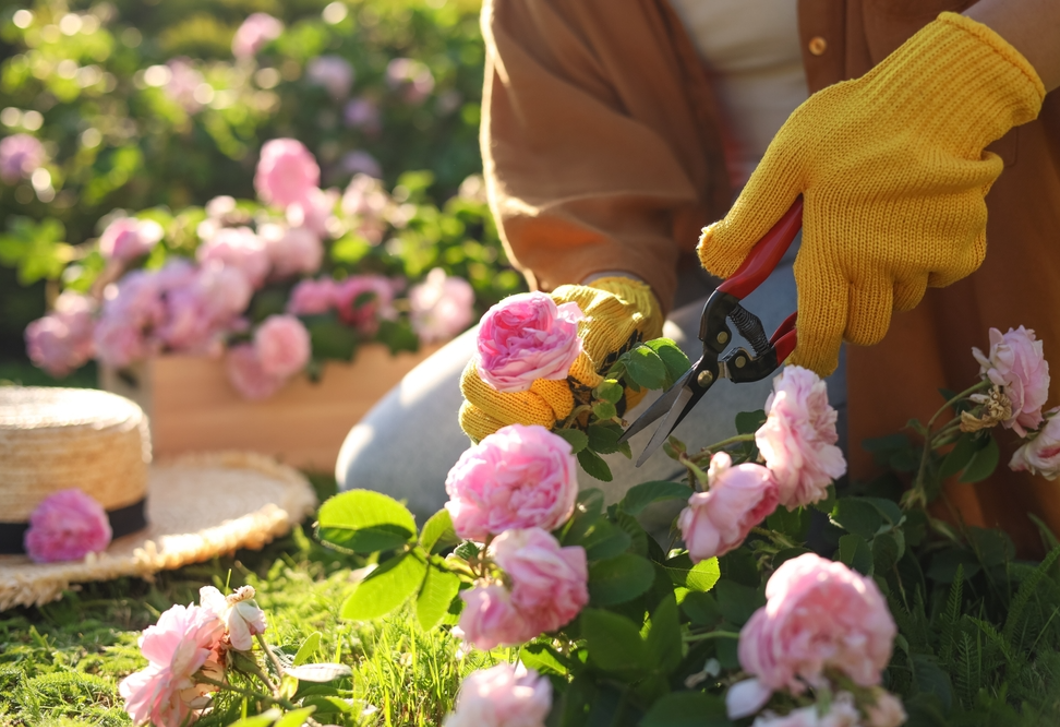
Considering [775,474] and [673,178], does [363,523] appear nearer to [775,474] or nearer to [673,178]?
[775,474]

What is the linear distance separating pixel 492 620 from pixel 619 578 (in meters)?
0.12

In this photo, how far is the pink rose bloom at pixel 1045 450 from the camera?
101 cm

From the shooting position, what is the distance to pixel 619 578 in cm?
76

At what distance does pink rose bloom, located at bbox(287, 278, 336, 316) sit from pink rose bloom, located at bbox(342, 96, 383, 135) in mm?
1136

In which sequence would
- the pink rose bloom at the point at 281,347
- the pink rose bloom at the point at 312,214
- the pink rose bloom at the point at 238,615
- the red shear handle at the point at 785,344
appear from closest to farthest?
the pink rose bloom at the point at 238,615
the red shear handle at the point at 785,344
the pink rose bloom at the point at 281,347
the pink rose bloom at the point at 312,214

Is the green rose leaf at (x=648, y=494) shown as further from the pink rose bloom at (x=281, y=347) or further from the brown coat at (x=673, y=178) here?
the pink rose bloom at (x=281, y=347)

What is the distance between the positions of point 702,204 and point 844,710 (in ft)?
3.10

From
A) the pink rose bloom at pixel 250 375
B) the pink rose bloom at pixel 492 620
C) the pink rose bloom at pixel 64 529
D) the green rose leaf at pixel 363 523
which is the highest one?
the green rose leaf at pixel 363 523

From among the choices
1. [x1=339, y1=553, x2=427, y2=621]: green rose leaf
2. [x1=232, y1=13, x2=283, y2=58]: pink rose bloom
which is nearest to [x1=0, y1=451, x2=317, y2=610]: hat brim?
[x1=339, y1=553, x2=427, y2=621]: green rose leaf

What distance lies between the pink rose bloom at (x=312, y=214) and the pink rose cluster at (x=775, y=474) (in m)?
1.80

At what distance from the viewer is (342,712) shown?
34.9 inches

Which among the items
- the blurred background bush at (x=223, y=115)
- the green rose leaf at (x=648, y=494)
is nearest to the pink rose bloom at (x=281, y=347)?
the blurred background bush at (x=223, y=115)

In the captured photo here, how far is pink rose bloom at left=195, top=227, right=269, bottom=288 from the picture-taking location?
222 cm

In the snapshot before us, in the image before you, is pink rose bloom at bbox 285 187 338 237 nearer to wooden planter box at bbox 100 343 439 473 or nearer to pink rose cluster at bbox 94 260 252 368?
pink rose cluster at bbox 94 260 252 368
